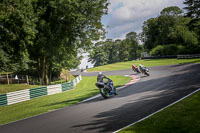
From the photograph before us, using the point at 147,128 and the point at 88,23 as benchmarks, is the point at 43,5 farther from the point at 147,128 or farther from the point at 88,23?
the point at 147,128

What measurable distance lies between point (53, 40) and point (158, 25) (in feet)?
232

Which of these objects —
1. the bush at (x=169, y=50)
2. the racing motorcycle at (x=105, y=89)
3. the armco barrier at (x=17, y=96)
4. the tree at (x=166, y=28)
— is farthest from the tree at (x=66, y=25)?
the tree at (x=166, y=28)

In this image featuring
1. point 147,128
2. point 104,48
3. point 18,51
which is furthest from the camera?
point 104,48

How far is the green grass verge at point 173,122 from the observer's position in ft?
18.1

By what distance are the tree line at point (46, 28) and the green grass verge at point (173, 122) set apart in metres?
16.3

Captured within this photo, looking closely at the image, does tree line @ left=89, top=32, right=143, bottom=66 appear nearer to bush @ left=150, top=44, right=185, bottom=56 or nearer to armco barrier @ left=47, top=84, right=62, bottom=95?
bush @ left=150, top=44, right=185, bottom=56

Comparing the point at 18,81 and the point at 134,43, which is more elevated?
the point at 134,43

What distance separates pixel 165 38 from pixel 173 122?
247 feet

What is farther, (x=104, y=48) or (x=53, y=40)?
(x=104, y=48)

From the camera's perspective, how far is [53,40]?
77.7 feet

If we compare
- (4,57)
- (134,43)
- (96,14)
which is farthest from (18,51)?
(134,43)

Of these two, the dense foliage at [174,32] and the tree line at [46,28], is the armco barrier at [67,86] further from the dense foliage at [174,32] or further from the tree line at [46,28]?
the dense foliage at [174,32]

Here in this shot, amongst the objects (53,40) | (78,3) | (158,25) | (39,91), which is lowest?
(39,91)

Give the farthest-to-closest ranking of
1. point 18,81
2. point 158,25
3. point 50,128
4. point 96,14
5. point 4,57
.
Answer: point 158,25, point 18,81, point 96,14, point 4,57, point 50,128
